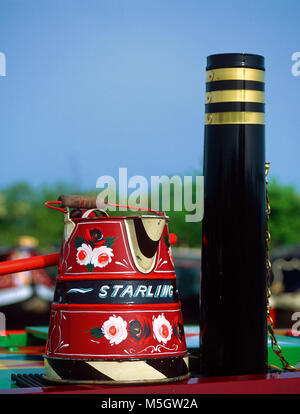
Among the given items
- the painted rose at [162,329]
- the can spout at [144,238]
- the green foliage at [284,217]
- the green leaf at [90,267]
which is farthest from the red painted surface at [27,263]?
the green foliage at [284,217]

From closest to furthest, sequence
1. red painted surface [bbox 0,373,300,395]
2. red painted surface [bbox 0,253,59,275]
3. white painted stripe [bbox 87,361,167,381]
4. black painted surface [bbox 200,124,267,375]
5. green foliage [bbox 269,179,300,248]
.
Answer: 1. red painted surface [bbox 0,373,300,395]
2. white painted stripe [bbox 87,361,167,381]
3. red painted surface [bbox 0,253,59,275]
4. black painted surface [bbox 200,124,267,375]
5. green foliage [bbox 269,179,300,248]

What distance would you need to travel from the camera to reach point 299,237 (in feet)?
160

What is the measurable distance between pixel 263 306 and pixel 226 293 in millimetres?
173

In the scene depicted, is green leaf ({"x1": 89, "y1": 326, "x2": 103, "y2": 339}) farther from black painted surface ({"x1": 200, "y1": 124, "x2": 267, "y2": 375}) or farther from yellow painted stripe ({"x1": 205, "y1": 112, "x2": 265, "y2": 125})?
yellow painted stripe ({"x1": 205, "y1": 112, "x2": 265, "y2": 125})

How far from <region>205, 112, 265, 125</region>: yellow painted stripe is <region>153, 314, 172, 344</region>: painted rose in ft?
2.92

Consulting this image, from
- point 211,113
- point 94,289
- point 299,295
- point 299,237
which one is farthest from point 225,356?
point 299,237

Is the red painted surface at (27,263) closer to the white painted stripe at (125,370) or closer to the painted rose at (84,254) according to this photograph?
the painted rose at (84,254)

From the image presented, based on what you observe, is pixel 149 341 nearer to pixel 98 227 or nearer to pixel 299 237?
pixel 98 227

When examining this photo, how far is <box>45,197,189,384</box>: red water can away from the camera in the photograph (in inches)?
126

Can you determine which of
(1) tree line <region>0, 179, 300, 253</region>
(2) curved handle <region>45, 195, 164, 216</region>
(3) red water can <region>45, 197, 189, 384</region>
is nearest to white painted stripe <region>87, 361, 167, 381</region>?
(3) red water can <region>45, 197, 189, 384</region>

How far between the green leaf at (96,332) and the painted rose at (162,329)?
0.21 meters

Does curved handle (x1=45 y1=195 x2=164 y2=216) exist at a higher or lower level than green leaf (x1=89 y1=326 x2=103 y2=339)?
higher

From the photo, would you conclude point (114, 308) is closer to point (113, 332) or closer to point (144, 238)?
point (113, 332)

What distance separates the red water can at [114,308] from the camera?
10.5ft
